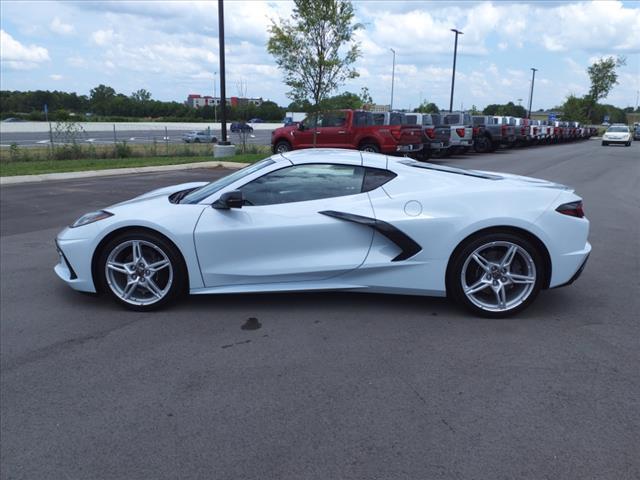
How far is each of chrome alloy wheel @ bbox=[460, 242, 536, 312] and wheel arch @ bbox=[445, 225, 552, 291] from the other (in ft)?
0.33

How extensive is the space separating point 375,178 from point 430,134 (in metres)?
17.2

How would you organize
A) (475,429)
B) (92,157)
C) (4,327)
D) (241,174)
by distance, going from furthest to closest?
(92,157), (241,174), (4,327), (475,429)

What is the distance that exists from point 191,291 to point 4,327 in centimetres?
146

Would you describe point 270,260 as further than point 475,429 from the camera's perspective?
Yes

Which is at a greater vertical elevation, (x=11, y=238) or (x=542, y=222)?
(x=542, y=222)

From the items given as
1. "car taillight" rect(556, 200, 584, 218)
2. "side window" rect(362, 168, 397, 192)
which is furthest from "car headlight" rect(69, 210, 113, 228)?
"car taillight" rect(556, 200, 584, 218)

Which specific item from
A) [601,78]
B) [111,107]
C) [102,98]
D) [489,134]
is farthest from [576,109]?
[102,98]

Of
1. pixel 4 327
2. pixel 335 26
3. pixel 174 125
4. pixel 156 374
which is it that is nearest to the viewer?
pixel 156 374

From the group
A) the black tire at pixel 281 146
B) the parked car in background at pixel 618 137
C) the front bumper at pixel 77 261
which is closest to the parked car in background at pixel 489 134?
the black tire at pixel 281 146

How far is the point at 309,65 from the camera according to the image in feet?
62.6

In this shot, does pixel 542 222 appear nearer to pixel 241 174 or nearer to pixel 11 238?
pixel 241 174

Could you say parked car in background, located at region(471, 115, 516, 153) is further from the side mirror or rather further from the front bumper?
the front bumper

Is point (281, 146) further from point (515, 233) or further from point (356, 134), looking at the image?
point (515, 233)

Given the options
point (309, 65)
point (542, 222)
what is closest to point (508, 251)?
point (542, 222)
